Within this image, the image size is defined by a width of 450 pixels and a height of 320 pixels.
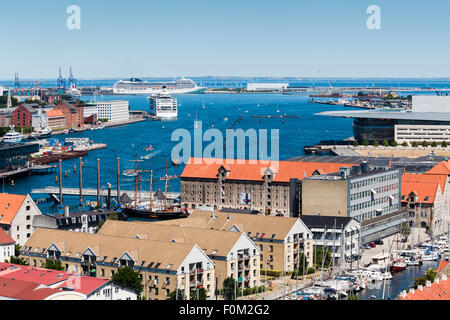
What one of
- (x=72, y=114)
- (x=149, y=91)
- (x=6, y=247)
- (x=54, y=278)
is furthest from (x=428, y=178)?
(x=149, y=91)

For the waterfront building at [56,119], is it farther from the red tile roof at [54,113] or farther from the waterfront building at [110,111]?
the waterfront building at [110,111]

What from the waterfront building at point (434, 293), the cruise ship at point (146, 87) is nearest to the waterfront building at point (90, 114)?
the waterfront building at point (434, 293)

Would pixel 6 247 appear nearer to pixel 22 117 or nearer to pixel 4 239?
pixel 4 239
